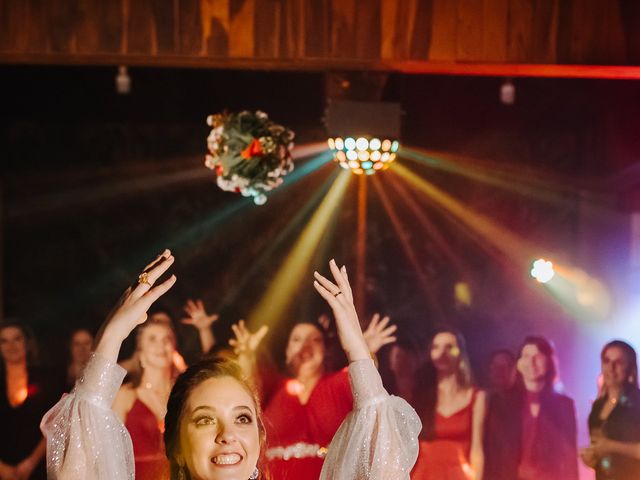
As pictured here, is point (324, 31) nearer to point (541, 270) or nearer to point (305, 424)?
point (305, 424)

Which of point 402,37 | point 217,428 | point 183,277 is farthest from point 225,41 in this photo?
point 183,277

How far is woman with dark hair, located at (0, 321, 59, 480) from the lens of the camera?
18.4 ft

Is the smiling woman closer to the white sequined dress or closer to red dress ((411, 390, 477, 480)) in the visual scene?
the white sequined dress

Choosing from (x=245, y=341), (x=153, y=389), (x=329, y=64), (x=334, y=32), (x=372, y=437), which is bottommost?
(x=153, y=389)

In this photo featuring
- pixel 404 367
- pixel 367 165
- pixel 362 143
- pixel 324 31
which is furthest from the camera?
pixel 404 367

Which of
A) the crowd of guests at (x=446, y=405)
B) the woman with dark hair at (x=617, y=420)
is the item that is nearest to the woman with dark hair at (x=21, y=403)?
the crowd of guests at (x=446, y=405)

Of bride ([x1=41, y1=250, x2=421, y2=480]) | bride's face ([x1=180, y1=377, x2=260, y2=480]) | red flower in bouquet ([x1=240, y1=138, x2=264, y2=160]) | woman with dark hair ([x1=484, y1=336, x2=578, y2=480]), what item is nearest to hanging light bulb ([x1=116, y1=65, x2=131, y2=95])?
red flower in bouquet ([x1=240, y1=138, x2=264, y2=160])

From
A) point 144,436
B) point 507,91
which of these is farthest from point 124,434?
point 507,91

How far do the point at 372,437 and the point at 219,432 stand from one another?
31 cm

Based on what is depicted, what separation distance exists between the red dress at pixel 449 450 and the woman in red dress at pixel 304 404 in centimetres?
62

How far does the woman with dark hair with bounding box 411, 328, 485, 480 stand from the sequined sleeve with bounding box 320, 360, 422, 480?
3677 millimetres

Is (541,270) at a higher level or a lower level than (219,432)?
lower

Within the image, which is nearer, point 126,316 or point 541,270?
point 126,316

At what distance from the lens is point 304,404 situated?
18.4 feet
